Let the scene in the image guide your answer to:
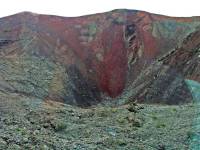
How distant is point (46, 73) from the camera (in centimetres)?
3494

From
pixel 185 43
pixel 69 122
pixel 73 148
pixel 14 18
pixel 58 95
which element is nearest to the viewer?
pixel 73 148

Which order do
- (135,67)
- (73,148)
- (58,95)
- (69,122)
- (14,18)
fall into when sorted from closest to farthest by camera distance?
1. (73,148)
2. (69,122)
3. (58,95)
4. (135,67)
5. (14,18)

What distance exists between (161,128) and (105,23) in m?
22.2

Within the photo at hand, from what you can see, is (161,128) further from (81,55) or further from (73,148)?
(81,55)

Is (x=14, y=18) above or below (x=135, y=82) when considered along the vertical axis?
above

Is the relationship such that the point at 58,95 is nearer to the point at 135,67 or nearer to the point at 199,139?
the point at 135,67

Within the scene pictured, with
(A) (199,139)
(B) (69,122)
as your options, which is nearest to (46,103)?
(B) (69,122)

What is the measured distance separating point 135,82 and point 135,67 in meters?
2.46

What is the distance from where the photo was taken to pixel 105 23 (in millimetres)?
44000

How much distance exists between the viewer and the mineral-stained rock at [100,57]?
3300cm

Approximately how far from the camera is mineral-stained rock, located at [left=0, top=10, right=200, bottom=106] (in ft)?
108

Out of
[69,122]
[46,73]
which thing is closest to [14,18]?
[46,73]

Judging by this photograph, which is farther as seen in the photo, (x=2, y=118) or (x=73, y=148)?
(x=2, y=118)

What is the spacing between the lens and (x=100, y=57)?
41.5 meters
